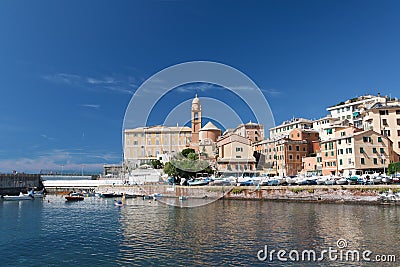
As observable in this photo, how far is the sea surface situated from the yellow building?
82812 millimetres

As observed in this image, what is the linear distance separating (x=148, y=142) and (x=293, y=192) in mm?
80862

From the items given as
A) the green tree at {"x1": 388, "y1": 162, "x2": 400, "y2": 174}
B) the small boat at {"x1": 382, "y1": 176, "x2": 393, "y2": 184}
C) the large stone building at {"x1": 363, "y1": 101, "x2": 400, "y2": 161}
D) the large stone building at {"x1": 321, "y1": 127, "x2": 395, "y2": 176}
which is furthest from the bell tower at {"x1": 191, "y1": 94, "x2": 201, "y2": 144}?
the small boat at {"x1": 382, "y1": 176, "x2": 393, "y2": 184}

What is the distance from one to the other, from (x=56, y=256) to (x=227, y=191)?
3852 cm

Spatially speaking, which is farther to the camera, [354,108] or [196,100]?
[196,100]

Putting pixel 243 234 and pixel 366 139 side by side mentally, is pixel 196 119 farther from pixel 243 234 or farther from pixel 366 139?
pixel 243 234

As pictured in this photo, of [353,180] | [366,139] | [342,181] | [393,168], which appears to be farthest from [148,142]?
[393,168]

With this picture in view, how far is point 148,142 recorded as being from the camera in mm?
122312

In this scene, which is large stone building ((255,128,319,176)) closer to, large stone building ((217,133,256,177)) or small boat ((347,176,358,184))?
large stone building ((217,133,256,177))

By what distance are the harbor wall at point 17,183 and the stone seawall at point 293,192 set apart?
36329 millimetres

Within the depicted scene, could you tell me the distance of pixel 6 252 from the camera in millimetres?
21922

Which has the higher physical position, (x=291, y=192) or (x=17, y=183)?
(x=17, y=183)

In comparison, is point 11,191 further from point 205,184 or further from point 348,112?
point 348,112

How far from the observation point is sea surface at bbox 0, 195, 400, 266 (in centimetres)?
1914

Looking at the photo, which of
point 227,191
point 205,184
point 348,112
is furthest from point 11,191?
point 348,112
